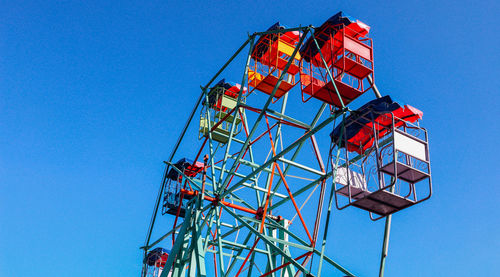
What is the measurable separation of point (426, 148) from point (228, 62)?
9190 mm

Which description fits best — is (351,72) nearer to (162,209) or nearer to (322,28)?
(322,28)

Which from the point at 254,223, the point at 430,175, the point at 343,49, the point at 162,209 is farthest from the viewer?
the point at 162,209

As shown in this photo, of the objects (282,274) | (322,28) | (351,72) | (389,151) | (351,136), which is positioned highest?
(322,28)

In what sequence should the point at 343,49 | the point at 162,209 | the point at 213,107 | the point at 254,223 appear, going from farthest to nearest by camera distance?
the point at 162,209 < the point at 213,107 < the point at 254,223 < the point at 343,49

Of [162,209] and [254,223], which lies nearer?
[254,223]

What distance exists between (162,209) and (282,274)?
9.59 m

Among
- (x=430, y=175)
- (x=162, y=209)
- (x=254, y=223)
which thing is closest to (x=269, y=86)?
(x=254, y=223)

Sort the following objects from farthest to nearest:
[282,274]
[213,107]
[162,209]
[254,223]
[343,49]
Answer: [162,209] < [213,107] < [254,223] < [282,274] < [343,49]

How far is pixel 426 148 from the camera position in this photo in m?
17.6

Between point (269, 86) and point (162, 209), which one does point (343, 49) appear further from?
point (162, 209)

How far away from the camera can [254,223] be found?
82.1ft

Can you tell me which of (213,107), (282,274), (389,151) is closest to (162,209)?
(213,107)

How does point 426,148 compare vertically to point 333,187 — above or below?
above

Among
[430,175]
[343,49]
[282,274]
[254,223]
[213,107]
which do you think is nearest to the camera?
[430,175]
